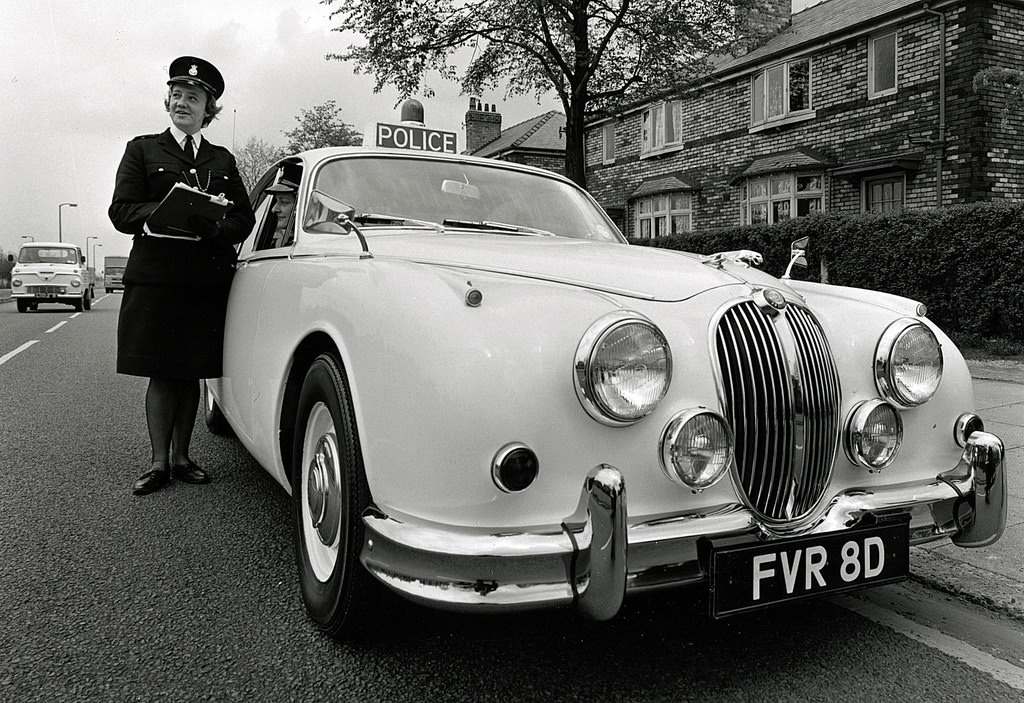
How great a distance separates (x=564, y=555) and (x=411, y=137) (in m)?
6.27

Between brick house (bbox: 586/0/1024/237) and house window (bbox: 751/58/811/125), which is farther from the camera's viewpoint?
house window (bbox: 751/58/811/125)

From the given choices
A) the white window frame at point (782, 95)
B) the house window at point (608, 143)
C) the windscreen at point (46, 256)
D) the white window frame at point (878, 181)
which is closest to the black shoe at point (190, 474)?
the white window frame at point (878, 181)

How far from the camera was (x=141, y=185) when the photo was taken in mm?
3709

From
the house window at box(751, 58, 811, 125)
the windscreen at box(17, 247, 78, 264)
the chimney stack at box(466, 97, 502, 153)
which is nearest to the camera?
the house window at box(751, 58, 811, 125)

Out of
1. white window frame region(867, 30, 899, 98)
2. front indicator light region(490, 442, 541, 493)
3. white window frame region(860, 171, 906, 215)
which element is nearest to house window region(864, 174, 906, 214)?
white window frame region(860, 171, 906, 215)

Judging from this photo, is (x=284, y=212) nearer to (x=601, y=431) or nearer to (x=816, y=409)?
(x=601, y=431)

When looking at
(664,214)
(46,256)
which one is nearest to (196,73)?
(664,214)

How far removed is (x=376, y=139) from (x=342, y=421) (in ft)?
17.7

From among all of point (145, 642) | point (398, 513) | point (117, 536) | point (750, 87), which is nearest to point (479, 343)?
point (398, 513)

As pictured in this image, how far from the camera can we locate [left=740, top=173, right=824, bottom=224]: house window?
17.3 metres

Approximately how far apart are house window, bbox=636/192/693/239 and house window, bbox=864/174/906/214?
518 cm

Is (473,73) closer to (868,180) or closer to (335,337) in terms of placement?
(868,180)

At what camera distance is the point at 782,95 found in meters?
18.2

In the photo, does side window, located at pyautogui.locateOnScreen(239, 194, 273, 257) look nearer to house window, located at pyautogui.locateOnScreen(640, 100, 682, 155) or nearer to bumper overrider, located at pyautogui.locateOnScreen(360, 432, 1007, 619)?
bumper overrider, located at pyautogui.locateOnScreen(360, 432, 1007, 619)
